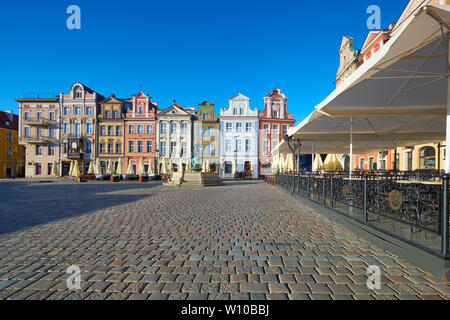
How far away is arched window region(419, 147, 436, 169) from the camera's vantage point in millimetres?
15266

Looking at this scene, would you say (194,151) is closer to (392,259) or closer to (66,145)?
(66,145)

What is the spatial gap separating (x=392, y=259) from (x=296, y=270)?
1.58m

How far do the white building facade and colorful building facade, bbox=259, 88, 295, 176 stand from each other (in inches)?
45.2

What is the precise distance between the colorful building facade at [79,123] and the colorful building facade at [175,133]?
11.2 meters

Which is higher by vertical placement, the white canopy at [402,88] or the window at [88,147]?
the window at [88,147]

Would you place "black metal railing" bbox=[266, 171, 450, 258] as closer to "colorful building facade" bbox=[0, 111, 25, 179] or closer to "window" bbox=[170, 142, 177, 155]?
"window" bbox=[170, 142, 177, 155]

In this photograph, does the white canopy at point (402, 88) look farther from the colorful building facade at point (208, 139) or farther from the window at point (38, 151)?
the window at point (38, 151)

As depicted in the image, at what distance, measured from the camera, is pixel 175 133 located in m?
40.8

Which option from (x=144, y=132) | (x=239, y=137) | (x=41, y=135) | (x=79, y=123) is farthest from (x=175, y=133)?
(x=41, y=135)

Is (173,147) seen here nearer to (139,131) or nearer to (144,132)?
(144,132)

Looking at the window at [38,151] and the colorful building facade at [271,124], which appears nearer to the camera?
the colorful building facade at [271,124]

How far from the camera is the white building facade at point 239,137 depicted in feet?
130

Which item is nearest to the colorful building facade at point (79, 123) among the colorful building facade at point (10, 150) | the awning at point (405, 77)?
the colorful building facade at point (10, 150)
